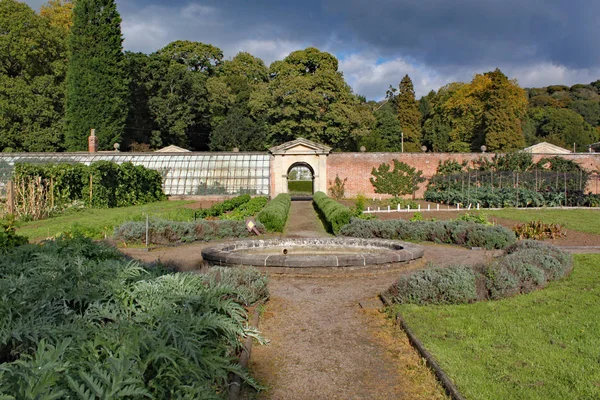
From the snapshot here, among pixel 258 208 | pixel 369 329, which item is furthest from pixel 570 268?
pixel 258 208

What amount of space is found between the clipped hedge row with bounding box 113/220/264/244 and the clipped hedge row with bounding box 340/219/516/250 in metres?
3.38

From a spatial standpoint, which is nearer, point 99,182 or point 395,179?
point 99,182

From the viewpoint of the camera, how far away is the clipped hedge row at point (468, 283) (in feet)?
21.0

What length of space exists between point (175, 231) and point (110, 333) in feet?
30.9

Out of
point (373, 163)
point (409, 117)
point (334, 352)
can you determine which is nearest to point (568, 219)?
point (373, 163)

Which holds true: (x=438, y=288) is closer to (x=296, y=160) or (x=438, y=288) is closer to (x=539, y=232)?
(x=539, y=232)

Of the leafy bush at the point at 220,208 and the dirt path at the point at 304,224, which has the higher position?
the leafy bush at the point at 220,208

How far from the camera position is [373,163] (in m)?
31.5

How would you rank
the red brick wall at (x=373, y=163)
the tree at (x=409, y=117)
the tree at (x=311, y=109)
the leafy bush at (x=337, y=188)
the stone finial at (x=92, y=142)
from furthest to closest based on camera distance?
the tree at (x=409, y=117)
the tree at (x=311, y=109)
the stone finial at (x=92, y=142)
the red brick wall at (x=373, y=163)
the leafy bush at (x=337, y=188)

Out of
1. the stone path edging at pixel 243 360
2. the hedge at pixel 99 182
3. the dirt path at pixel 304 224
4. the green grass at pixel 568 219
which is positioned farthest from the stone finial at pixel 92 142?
the stone path edging at pixel 243 360

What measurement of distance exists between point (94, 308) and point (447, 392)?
311 centimetres

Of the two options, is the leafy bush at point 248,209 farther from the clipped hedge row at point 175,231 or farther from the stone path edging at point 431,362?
the stone path edging at point 431,362

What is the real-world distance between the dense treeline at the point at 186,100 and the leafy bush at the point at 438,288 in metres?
32.5

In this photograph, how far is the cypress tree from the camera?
35.6 metres
